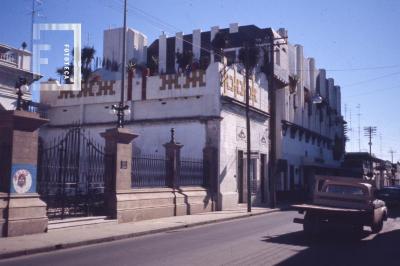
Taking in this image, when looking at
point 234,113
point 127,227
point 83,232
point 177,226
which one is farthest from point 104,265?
point 234,113

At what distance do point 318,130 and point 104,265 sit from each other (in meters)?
43.2

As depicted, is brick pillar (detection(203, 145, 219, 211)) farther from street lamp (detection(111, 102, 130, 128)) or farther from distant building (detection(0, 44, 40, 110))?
distant building (detection(0, 44, 40, 110))

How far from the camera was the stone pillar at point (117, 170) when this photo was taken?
15.9 metres

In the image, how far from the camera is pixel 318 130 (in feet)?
160

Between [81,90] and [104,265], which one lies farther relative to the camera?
[81,90]

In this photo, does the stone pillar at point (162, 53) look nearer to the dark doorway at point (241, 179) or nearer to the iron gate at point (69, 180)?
the dark doorway at point (241, 179)

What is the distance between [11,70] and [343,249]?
18293 millimetres

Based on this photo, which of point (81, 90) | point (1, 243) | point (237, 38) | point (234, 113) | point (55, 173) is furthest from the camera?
point (237, 38)

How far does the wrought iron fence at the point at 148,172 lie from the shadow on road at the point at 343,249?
23.7 feet

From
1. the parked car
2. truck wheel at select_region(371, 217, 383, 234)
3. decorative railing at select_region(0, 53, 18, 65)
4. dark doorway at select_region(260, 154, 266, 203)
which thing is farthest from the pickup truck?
the parked car

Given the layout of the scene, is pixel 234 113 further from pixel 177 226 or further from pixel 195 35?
pixel 195 35

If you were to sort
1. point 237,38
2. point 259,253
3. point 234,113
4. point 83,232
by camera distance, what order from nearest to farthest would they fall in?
point 259,253
point 83,232
point 234,113
point 237,38

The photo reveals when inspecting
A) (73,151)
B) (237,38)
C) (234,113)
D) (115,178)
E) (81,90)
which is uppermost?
(237,38)

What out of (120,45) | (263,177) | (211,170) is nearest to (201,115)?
(211,170)
